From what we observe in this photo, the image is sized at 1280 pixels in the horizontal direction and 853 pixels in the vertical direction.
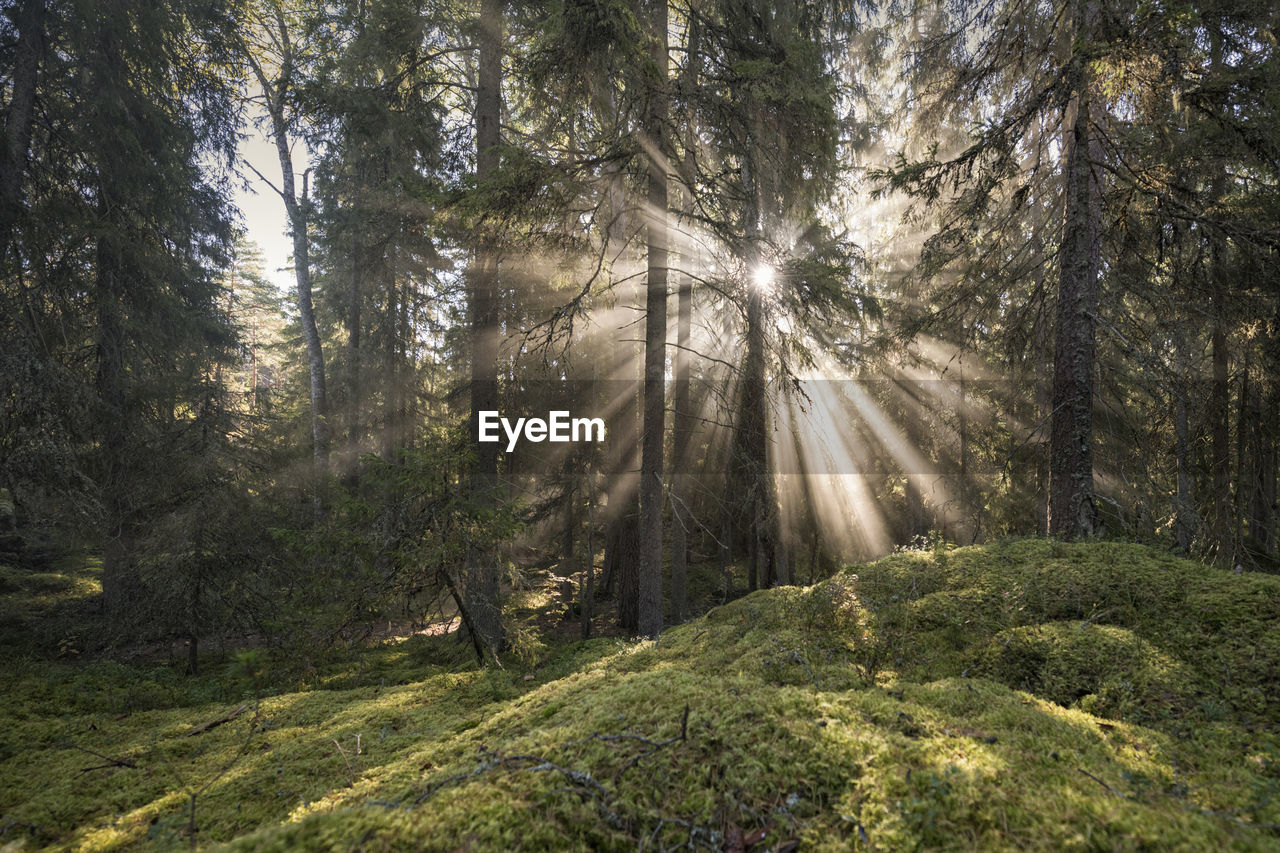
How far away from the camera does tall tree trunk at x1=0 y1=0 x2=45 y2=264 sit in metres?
9.16

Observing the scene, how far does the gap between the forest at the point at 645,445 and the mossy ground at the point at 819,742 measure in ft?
0.08

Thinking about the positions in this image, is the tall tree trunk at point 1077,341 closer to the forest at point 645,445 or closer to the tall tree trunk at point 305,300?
the forest at point 645,445

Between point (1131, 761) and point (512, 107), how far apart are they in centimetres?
1619

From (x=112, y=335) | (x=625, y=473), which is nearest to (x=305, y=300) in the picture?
(x=112, y=335)

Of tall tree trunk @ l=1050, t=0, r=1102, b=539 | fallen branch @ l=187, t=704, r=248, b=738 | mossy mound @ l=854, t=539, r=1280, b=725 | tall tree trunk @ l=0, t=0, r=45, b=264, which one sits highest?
tall tree trunk @ l=0, t=0, r=45, b=264

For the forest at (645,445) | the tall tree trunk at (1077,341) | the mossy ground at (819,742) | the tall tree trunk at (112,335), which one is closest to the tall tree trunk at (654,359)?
the forest at (645,445)

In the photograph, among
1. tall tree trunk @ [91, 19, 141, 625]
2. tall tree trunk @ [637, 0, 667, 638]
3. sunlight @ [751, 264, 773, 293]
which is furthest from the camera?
tall tree trunk @ [91, 19, 141, 625]

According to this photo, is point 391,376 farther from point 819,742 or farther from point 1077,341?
Result: point 819,742

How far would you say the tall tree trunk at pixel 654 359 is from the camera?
7594 mm

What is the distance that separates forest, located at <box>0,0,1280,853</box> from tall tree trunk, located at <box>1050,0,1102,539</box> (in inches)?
2.2

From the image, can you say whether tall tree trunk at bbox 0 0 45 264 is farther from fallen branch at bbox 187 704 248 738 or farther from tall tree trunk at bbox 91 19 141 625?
fallen branch at bbox 187 704 248 738

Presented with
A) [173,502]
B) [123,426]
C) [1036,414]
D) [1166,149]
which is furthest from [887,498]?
[123,426]

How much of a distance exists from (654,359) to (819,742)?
6424 millimetres

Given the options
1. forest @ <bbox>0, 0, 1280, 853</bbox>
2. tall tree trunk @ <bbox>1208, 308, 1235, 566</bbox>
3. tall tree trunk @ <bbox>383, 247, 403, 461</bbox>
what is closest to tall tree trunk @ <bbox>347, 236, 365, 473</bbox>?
forest @ <bbox>0, 0, 1280, 853</bbox>
